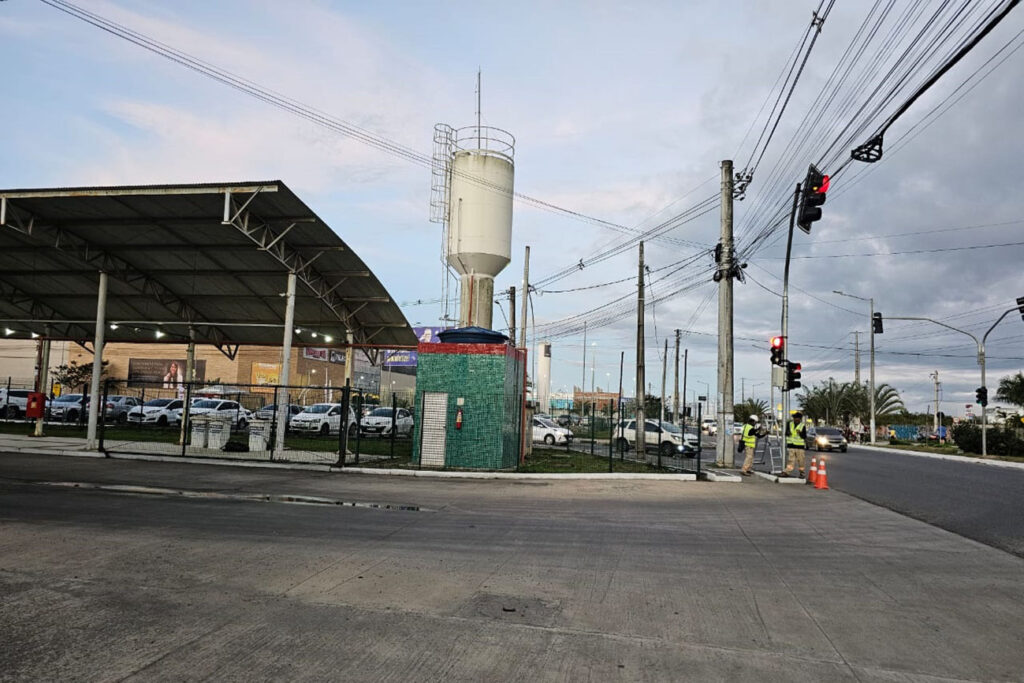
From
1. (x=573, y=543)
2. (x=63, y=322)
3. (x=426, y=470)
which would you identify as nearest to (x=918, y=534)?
(x=573, y=543)

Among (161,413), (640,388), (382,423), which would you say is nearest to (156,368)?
(161,413)

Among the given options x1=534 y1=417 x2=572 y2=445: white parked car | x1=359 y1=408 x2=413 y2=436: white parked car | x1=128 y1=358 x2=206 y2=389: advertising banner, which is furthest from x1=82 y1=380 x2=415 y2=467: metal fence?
x1=128 y1=358 x2=206 y2=389: advertising banner

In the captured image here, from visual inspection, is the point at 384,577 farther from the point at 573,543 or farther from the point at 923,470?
the point at 923,470

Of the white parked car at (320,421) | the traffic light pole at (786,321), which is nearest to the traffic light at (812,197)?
the traffic light pole at (786,321)

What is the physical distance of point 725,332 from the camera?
81.8ft

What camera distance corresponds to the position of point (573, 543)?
9477mm

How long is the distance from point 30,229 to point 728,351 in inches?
936

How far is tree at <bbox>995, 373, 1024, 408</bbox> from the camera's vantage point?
48.9 meters

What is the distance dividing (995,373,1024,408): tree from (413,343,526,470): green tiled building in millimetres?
45433

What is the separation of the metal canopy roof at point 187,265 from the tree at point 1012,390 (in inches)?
1728

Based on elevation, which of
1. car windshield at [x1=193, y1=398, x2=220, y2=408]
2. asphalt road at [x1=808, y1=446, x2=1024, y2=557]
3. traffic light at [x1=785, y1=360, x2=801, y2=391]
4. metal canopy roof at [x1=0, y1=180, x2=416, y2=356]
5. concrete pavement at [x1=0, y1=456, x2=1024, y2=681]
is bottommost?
asphalt road at [x1=808, y1=446, x2=1024, y2=557]

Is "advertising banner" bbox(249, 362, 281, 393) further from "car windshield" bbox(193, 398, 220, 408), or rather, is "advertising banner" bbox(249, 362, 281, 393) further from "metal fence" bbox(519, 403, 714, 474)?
"metal fence" bbox(519, 403, 714, 474)

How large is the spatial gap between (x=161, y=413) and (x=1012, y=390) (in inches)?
2191

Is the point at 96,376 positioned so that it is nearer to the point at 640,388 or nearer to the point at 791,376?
the point at 640,388
